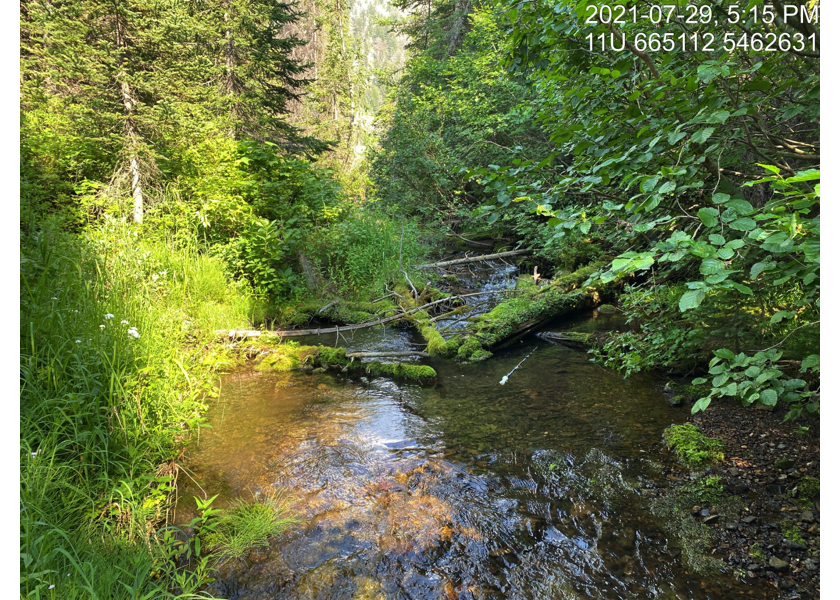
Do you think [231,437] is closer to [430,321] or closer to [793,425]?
[430,321]

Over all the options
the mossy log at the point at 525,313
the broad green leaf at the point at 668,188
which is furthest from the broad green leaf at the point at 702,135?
the mossy log at the point at 525,313

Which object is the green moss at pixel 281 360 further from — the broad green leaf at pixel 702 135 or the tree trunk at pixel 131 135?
the broad green leaf at pixel 702 135

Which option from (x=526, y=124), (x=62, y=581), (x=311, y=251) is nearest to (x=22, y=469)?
(x=62, y=581)

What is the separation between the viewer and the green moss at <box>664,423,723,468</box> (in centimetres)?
352

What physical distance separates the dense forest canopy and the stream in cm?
46

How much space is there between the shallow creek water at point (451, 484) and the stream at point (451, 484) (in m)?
0.01

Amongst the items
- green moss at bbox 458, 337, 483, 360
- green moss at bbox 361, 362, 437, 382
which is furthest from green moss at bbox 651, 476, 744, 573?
green moss at bbox 458, 337, 483, 360

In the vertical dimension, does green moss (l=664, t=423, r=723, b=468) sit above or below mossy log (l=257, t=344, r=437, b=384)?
below

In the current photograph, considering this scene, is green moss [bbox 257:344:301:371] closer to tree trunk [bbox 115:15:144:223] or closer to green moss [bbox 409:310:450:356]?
green moss [bbox 409:310:450:356]

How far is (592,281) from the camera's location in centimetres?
234

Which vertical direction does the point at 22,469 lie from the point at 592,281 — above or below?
below

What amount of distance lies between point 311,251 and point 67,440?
6.51 m

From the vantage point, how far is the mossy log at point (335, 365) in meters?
5.90

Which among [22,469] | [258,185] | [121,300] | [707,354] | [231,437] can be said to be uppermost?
[258,185]
